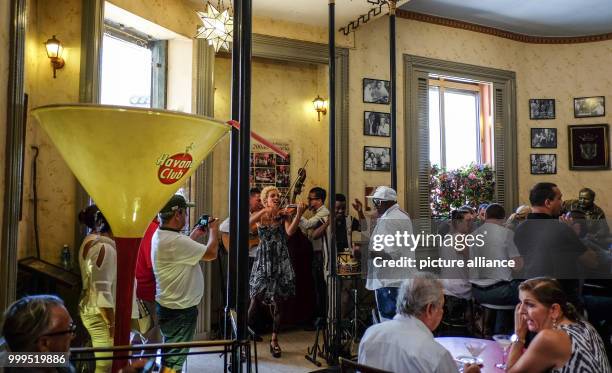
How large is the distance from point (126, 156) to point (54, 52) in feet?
10.2

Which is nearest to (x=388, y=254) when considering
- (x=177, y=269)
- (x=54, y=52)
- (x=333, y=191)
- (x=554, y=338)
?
(x=333, y=191)

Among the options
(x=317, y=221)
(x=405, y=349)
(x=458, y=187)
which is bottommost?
(x=405, y=349)

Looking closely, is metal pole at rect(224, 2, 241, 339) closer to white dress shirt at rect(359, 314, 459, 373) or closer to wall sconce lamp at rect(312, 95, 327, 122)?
white dress shirt at rect(359, 314, 459, 373)

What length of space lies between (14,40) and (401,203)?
15.5ft

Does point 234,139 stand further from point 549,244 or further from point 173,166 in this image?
point 549,244

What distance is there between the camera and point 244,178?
1194 millimetres

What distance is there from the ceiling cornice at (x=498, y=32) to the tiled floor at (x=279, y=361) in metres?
4.35

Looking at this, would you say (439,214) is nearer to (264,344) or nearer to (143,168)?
(264,344)

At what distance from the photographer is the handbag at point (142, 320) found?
9.73ft

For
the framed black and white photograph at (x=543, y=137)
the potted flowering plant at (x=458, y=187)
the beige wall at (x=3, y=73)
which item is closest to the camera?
the beige wall at (x=3, y=73)

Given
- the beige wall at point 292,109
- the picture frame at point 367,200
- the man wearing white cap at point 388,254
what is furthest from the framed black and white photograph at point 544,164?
the man wearing white cap at point 388,254

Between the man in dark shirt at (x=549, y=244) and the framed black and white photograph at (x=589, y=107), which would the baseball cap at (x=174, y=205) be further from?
the framed black and white photograph at (x=589, y=107)

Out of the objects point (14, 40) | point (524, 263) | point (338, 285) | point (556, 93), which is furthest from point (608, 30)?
point (14, 40)

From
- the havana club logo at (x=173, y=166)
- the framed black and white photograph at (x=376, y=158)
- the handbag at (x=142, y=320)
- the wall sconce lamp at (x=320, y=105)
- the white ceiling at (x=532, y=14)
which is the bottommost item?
the handbag at (x=142, y=320)
